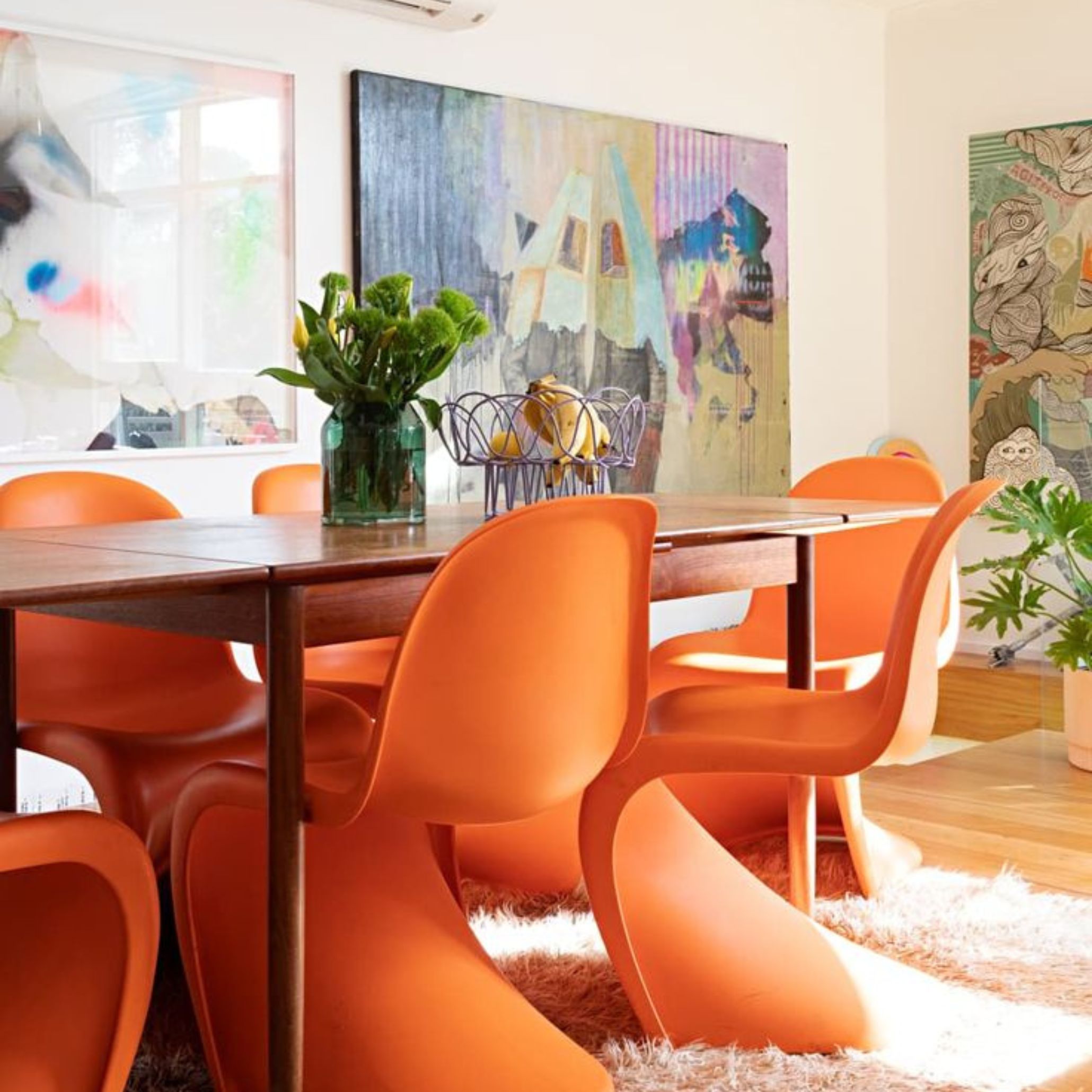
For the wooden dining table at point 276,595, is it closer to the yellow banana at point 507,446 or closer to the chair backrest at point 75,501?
the yellow banana at point 507,446

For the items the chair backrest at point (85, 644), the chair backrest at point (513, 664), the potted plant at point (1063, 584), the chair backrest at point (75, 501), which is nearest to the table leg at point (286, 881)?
the chair backrest at point (513, 664)

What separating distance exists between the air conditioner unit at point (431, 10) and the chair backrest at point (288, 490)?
177 cm

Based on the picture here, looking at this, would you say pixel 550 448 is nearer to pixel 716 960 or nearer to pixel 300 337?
pixel 300 337

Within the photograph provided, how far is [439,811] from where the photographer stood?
182cm

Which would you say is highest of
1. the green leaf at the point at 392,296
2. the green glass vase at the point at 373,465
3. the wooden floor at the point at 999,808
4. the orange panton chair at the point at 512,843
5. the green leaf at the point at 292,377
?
the green leaf at the point at 392,296

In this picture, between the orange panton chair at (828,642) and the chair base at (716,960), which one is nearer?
the chair base at (716,960)

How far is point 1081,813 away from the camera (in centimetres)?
376

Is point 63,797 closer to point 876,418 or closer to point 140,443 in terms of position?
point 140,443

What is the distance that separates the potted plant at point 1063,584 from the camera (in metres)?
4.20

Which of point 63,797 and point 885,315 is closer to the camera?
point 63,797

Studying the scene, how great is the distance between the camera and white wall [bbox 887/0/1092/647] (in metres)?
6.14

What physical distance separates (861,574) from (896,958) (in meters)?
0.87

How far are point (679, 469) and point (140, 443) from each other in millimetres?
2211

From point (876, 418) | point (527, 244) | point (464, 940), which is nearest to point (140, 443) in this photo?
point (527, 244)
